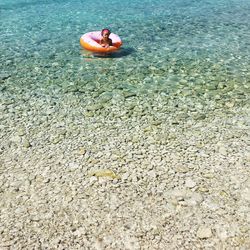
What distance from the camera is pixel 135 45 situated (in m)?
13.8

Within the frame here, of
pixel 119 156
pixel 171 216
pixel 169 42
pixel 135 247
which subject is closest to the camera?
pixel 135 247

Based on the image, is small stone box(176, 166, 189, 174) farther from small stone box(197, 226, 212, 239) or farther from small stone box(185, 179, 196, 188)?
small stone box(197, 226, 212, 239)

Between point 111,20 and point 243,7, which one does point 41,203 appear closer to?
point 111,20

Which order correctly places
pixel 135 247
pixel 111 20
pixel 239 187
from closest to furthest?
pixel 135 247, pixel 239 187, pixel 111 20

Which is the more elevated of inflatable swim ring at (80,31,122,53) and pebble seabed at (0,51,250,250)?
inflatable swim ring at (80,31,122,53)

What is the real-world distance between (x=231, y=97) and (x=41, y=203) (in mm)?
5981

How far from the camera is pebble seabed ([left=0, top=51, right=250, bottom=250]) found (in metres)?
5.41

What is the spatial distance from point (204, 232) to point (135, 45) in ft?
31.8

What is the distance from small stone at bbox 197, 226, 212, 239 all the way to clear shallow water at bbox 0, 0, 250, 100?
521 cm

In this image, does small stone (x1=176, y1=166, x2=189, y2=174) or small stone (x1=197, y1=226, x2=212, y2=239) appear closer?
small stone (x1=197, y1=226, x2=212, y2=239)

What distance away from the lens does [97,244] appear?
17.1 ft

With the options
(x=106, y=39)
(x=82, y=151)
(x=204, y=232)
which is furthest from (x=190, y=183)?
(x=106, y=39)

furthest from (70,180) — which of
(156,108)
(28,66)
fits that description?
(28,66)

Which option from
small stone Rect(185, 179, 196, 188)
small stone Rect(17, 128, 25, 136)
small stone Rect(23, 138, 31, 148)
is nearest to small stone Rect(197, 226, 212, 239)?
small stone Rect(185, 179, 196, 188)
